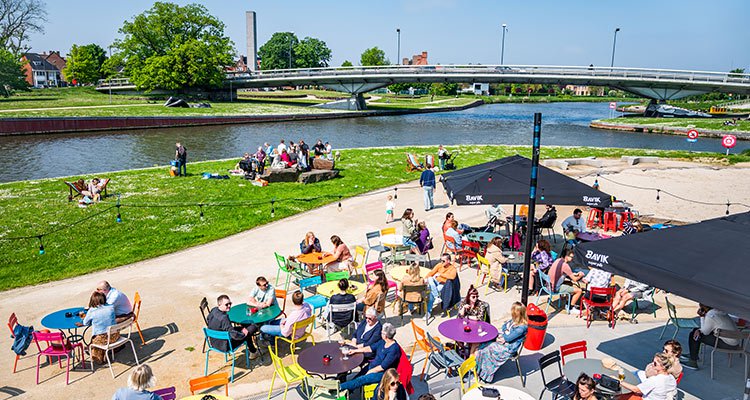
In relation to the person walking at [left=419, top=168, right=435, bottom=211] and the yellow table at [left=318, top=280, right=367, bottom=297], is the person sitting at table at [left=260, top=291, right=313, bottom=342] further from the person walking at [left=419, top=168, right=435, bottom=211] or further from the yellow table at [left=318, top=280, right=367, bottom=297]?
the person walking at [left=419, top=168, right=435, bottom=211]

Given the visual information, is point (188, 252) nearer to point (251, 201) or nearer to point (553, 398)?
point (251, 201)

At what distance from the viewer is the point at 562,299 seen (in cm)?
1134

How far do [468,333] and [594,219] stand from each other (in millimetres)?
10061

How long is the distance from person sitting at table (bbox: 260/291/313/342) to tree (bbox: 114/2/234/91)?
7106 cm

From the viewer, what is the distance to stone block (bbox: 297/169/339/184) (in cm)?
2428

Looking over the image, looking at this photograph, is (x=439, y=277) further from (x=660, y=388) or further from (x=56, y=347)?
(x=56, y=347)

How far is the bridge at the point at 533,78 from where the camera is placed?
207 ft

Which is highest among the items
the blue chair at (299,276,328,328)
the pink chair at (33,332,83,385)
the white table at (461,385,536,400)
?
the white table at (461,385,536,400)

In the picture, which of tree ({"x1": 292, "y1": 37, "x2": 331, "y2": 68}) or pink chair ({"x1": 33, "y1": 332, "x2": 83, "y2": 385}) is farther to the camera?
tree ({"x1": 292, "y1": 37, "x2": 331, "y2": 68})

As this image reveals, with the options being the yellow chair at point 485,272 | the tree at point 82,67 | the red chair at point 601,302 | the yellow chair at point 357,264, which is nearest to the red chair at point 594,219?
the yellow chair at point 485,272

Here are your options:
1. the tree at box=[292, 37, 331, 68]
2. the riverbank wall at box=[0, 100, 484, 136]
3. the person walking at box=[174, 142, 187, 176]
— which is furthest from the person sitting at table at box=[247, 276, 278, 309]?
the tree at box=[292, 37, 331, 68]

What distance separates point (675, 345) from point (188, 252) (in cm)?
1258

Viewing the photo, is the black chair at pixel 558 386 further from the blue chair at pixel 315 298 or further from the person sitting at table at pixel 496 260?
the blue chair at pixel 315 298

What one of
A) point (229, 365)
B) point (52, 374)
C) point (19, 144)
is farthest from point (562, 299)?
point (19, 144)
